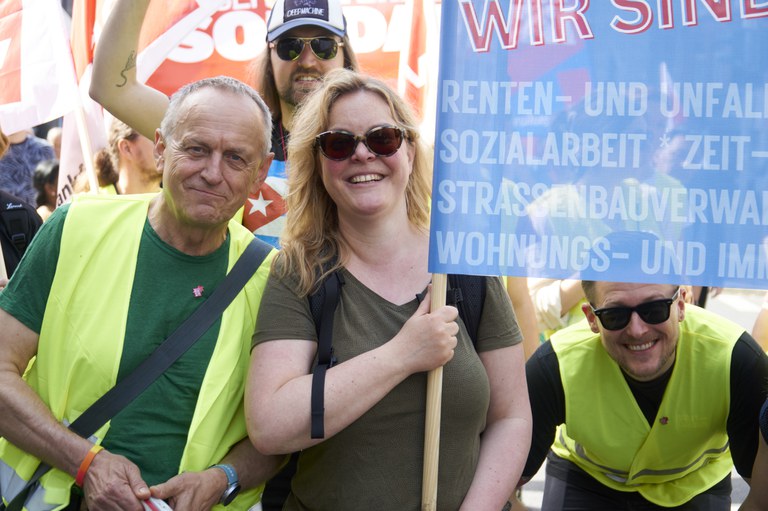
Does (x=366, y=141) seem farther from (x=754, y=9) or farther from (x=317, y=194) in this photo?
(x=754, y=9)

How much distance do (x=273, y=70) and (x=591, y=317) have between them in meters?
1.55

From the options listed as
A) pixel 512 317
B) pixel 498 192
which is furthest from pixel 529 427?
pixel 498 192

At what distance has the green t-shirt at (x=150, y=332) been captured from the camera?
281cm

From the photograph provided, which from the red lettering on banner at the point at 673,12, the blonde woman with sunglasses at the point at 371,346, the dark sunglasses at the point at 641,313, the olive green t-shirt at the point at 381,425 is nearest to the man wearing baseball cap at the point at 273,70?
the blonde woman with sunglasses at the point at 371,346

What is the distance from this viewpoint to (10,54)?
5227mm

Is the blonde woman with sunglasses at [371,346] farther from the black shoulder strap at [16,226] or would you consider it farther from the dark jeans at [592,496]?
the black shoulder strap at [16,226]

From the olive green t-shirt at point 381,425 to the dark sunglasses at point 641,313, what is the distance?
0.85m

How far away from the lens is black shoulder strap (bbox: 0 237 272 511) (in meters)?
2.80

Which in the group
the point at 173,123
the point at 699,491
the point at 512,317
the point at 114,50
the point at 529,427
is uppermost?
the point at 114,50

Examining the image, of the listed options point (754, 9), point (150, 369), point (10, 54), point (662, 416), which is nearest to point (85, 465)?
point (150, 369)

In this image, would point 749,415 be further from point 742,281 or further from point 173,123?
point 173,123

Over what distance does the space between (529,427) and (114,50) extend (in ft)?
6.54

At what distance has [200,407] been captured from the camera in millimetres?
2828

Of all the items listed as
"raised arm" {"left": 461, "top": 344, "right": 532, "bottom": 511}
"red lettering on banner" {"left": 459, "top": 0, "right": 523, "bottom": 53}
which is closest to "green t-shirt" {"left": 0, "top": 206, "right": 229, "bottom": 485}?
"raised arm" {"left": 461, "top": 344, "right": 532, "bottom": 511}
